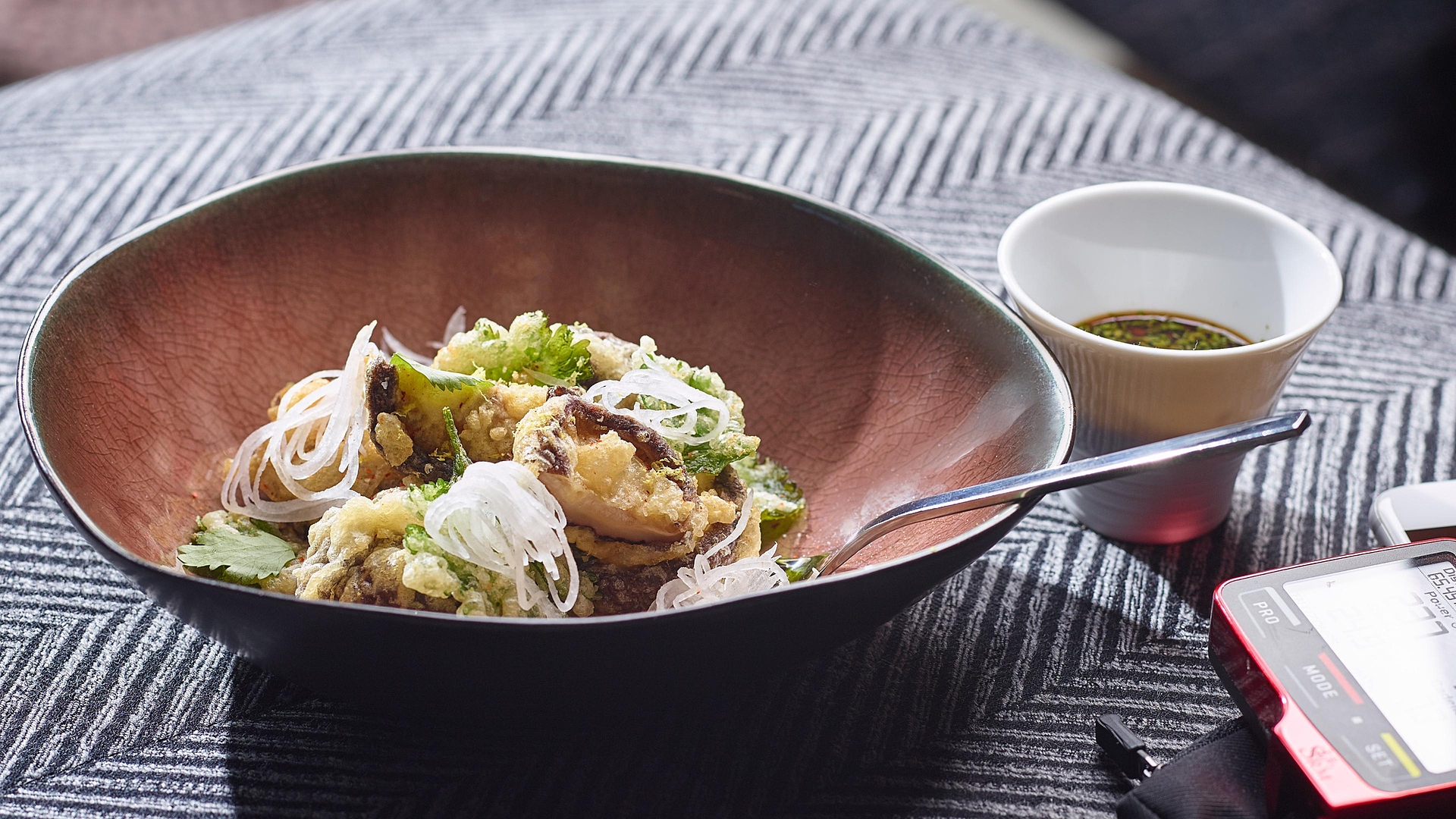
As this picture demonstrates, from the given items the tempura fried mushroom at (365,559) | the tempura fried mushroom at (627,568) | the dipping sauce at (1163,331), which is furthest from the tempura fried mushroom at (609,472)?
the dipping sauce at (1163,331)

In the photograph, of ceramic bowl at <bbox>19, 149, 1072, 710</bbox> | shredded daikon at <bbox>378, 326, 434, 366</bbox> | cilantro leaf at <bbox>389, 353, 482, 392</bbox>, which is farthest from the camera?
shredded daikon at <bbox>378, 326, 434, 366</bbox>

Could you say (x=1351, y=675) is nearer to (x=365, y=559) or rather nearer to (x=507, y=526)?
(x=507, y=526)

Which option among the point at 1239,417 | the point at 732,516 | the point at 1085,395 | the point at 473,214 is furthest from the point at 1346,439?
the point at 473,214

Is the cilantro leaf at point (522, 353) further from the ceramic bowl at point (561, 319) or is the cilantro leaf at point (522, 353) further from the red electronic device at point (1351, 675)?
the red electronic device at point (1351, 675)

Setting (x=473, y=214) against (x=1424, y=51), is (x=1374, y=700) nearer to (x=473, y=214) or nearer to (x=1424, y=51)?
(x=473, y=214)

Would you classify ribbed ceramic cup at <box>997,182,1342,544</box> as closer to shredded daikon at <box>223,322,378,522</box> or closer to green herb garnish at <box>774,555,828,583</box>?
green herb garnish at <box>774,555,828,583</box>

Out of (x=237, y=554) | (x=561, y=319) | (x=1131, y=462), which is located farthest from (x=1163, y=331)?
(x=237, y=554)

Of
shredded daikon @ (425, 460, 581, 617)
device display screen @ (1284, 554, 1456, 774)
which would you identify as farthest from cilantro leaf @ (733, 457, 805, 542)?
device display screen @ (1284, 554, 1456, 774)
